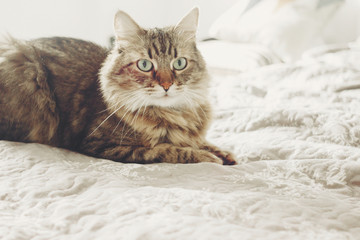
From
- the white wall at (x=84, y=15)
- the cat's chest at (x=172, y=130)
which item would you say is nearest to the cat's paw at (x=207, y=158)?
the cat's chest at (x=172, y=130)

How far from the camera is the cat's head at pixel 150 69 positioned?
113cm

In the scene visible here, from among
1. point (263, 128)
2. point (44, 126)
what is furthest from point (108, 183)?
point (263, 128)

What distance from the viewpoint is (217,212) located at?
2.05ft

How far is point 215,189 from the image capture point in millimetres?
781

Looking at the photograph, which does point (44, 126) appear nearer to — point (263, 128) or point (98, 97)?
point (98, 97)

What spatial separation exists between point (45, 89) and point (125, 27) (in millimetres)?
387

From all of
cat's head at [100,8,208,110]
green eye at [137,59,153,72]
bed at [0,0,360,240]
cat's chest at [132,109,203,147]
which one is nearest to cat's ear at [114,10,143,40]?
cat's head at [100,8,208,110]

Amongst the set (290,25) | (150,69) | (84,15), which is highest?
(84,15)

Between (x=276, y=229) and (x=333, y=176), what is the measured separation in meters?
0.39

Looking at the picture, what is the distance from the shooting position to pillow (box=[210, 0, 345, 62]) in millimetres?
2504

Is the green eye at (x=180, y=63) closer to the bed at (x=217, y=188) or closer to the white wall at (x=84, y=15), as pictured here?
the bed at (x=217, y=188)

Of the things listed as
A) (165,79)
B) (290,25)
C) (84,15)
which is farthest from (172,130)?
(84,15)

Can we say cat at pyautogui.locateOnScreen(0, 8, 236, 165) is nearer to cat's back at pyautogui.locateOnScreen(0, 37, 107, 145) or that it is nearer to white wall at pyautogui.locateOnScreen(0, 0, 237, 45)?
cat's back at pyautogui.locateOnScreen(0, 37, 107, 145)

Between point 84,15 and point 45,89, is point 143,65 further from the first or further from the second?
point 84,15
